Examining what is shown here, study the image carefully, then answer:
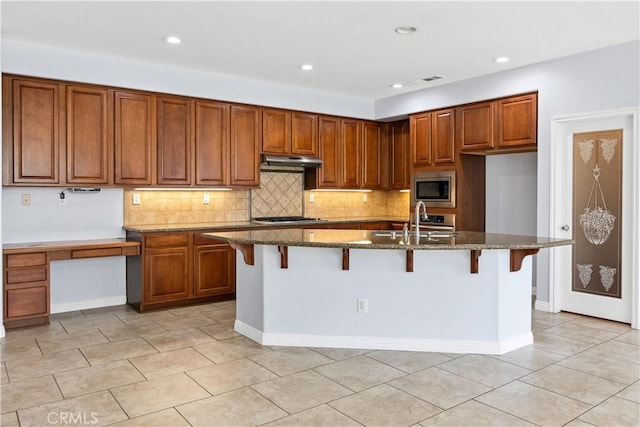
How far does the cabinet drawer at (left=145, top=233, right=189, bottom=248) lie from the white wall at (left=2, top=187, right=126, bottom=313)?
1.88 feet

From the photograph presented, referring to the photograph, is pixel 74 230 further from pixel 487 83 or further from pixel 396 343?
pixel 487 83

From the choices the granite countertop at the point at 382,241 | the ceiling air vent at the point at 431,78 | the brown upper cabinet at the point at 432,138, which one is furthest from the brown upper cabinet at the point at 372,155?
the granite countertop at the point at 382,241

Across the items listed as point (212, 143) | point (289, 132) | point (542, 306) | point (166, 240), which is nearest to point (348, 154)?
point (289, 132)

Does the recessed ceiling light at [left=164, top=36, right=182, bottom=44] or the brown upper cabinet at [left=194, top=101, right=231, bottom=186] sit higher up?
the recessed ceiling light at [left=164, top=36, right=182, bottom=44]

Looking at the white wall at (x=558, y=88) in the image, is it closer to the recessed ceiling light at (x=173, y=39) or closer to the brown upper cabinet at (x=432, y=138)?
the brown upper cabinet at (x=432, y=138)

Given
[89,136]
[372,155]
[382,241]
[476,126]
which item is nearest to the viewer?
[382,241]

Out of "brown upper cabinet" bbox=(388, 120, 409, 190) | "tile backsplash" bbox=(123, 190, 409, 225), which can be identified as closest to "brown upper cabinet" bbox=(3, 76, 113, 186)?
"tile backsplash" bbox=(123, 190, 409, 225)

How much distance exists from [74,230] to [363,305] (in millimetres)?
3238

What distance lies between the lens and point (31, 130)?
4625mm

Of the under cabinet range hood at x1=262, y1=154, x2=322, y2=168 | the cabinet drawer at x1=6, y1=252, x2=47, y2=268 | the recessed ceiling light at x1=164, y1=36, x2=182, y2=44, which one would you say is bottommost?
the cabinet drawer at x1=6, y1=252, x2=47, y2=268

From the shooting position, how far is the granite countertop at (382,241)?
10.9ft

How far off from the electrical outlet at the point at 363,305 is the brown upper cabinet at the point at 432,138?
2971 mm

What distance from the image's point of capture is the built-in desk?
14.2 feet

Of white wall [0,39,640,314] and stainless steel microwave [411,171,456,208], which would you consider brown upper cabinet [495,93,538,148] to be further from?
stainless steel microwave [411,171,456,208]
